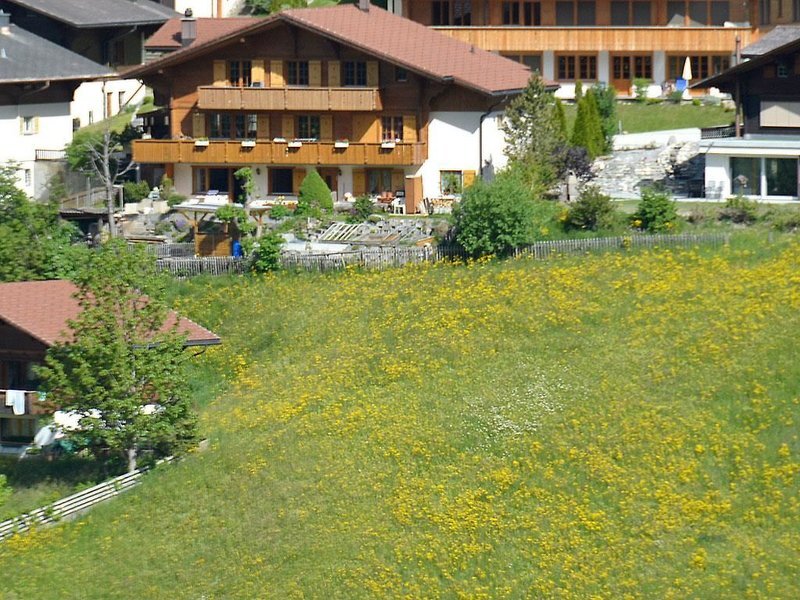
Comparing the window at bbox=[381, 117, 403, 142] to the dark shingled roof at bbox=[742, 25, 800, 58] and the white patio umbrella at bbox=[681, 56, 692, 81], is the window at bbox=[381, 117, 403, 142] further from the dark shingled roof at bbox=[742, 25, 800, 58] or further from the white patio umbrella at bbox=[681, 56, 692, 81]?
the white patio umbrella at bbox=[681, 56, 692, 81]

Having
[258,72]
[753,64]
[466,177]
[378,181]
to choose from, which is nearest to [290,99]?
[258,72]

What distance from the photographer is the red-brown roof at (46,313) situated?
171ft

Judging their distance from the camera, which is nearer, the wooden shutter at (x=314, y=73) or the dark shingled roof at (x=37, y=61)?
the wooden shutter at (x=314, y=73)

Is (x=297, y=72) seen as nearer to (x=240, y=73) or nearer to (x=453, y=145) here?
(x=240, y=73)

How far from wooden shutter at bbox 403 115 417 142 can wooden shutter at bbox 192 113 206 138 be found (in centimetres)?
759

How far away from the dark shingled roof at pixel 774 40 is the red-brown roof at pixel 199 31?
63.1 feet

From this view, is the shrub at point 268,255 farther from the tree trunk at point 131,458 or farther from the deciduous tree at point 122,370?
the tree trunk at point 131,458

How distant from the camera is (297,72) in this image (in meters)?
71.0

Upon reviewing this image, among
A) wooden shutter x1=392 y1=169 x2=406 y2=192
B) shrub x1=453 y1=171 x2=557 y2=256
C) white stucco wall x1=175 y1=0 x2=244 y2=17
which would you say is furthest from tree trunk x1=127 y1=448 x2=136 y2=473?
white stucco wall x1=175 y1=0 x2=244 y2=17

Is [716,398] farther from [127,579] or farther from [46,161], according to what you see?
[46,161]

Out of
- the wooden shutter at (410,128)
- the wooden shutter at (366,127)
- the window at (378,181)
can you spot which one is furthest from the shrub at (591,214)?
the wooden shutter at (366,127)

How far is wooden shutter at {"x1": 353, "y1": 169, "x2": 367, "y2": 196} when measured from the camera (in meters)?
70.1

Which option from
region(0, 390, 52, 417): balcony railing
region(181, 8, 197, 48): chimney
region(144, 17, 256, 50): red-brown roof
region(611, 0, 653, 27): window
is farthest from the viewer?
region(611, 0, 653, 27): window

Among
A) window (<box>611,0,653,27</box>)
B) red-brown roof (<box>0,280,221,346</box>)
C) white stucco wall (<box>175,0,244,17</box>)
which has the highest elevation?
white stucco wall (<box>175,0,244,17</box>)
